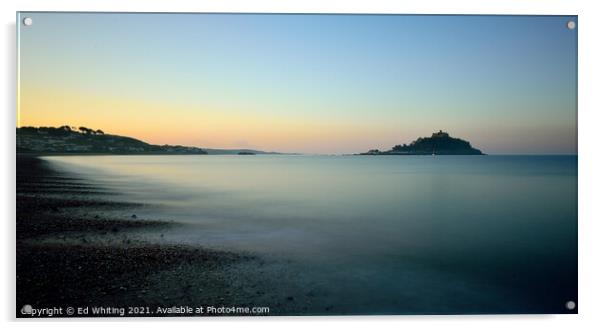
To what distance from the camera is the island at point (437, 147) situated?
401cm

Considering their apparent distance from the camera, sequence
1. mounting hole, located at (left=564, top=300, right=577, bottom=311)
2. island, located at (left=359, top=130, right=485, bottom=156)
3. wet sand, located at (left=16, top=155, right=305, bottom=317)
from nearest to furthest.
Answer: wet sand, located at (left=16, top=155, right=305, bottom=317), mounting hole, located at (left=564, top=300, right=577, bottom=311), island, located at (left=359, top=130, right=485, bottom=156)

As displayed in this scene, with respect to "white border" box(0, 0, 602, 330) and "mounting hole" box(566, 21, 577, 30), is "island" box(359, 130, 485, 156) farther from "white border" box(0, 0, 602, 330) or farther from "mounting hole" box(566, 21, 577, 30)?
"mounting hole" box(566, 21, 577, 30)

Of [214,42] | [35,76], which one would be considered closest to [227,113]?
[214,42]

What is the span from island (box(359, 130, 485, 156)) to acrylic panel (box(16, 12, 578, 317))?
2 cm

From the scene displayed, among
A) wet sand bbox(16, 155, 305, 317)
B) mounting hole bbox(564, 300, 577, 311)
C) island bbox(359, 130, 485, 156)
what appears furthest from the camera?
island bbox(359, 130, 485, 156)

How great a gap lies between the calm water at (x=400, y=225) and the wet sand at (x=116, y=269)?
292mm

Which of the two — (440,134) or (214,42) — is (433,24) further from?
(214,42)

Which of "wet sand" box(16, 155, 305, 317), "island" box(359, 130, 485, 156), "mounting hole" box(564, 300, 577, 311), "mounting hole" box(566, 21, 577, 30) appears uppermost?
"mounting hole" box(566, 21, 577, 30)

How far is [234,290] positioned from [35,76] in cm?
276

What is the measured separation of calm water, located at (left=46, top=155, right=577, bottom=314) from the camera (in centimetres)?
347

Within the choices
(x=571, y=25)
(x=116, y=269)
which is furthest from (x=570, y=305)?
(x=116, y=269)

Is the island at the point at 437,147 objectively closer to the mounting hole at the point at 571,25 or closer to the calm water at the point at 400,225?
the calm water at the point at 400,225

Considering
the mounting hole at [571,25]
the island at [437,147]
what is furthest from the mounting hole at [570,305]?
Answer: the mounting hole at [571,25]

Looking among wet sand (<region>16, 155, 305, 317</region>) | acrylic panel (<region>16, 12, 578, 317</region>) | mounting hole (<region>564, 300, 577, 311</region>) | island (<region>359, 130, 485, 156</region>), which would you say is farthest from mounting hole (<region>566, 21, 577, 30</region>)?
wet sand (<region>16, 155, 305, 317</region>)
